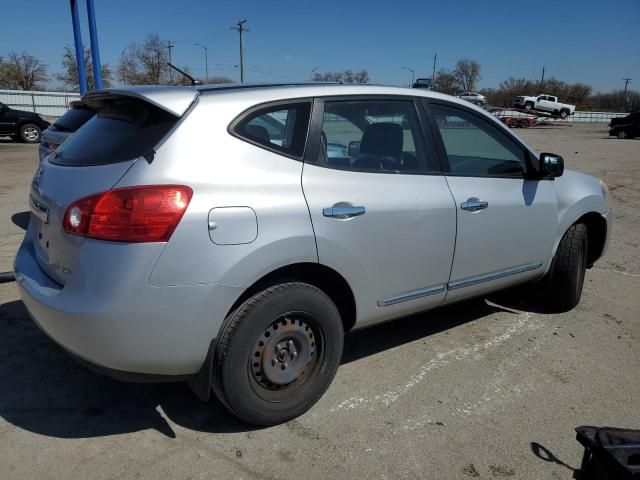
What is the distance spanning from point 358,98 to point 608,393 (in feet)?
7.65

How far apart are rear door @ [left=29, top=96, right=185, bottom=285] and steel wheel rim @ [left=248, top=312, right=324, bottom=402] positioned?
97 centimetres

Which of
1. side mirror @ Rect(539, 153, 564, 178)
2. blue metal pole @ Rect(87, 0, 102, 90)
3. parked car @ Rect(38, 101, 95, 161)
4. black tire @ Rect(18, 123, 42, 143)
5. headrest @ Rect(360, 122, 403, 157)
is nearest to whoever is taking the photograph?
headrest @ Rect(360, 122, 403, 157)

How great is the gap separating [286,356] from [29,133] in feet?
68.1

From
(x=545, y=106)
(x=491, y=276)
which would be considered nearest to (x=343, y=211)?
(x=491, y=276)

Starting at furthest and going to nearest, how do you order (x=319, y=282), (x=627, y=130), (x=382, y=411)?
(x=627, y=130) → (x=382, y=411) → (x=319, y=282)

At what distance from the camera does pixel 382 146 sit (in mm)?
3174

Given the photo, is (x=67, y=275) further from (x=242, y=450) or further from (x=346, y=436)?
(x=346, y=436)

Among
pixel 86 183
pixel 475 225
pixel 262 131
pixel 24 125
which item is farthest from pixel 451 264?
pixel 24 125

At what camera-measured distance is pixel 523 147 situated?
149 inches

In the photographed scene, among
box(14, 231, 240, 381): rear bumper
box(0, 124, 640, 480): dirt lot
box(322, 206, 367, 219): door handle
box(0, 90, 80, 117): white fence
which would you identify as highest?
box(0, 90, 80, 117): white fence

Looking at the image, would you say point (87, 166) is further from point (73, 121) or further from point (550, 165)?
point (73, 121)

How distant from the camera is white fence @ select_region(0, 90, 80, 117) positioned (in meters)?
31.8

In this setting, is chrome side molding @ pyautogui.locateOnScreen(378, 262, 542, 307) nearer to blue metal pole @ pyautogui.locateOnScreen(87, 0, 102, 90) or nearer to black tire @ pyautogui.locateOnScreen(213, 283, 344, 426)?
black tire @ pyautogui.locateOnScreen(213, 283, 344, 426)

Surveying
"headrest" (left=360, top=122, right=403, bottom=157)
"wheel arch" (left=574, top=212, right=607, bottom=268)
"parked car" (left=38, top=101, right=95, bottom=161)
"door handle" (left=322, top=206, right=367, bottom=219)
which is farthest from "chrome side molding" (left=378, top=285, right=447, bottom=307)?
"parked car" (left=38, top=101, right=95, bottom=161)
